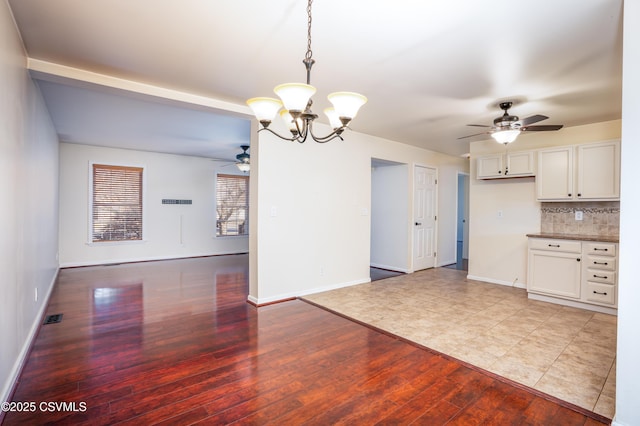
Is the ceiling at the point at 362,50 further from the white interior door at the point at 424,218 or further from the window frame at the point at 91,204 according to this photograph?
the window frame at the point at 91,204

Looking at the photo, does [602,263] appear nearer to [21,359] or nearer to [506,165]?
[506,165]

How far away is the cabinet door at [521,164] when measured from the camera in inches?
184

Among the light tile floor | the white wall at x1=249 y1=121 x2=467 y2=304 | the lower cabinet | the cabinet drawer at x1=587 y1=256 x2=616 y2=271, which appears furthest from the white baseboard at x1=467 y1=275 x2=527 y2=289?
the white wall at x1=249 y1=121 x2=467 y2=304

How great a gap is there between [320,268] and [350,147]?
6.16ft

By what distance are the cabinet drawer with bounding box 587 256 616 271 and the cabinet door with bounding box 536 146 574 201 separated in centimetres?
87

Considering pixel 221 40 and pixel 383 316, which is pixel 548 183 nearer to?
pixel 383 316

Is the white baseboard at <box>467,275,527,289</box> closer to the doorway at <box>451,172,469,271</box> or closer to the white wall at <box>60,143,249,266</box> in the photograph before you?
the doorway at <box>451,172,469,271</box>

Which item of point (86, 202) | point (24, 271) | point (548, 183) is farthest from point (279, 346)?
point (86, 202)

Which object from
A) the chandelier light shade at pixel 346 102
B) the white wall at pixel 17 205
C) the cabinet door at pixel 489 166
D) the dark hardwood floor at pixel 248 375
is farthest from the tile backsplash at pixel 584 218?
the white wall at pixel 17 205

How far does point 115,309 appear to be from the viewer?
12.5ft

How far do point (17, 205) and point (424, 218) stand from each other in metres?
5.78

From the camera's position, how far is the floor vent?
3349mm

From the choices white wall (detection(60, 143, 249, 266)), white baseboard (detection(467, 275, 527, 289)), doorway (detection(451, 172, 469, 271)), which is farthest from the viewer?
doorway (detection(451, 172, 469, 271))

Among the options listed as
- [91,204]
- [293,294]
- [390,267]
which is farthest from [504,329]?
[91,204]
